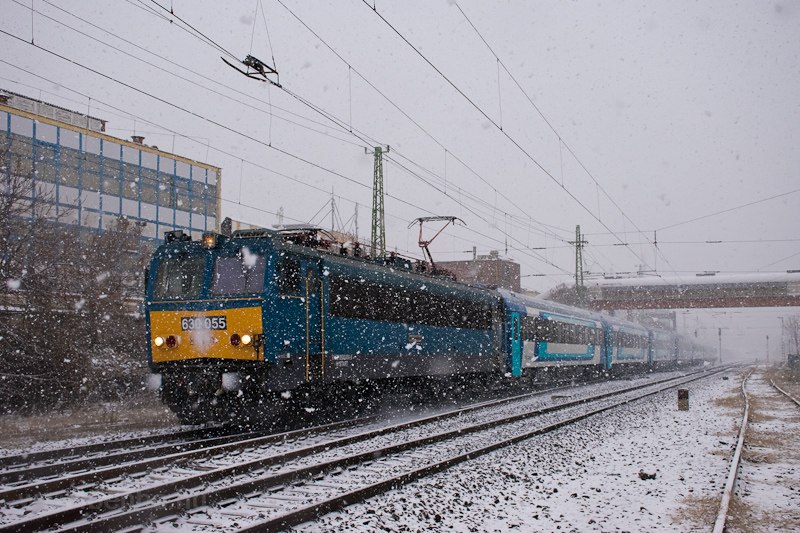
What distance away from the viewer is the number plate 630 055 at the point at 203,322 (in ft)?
35.6

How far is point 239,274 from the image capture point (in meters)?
11.1

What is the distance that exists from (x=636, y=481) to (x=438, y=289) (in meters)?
8.68

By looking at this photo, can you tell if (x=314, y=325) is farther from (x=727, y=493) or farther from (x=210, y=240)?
(x=727, y=493)

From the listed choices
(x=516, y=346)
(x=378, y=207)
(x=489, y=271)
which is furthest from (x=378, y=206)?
(x=489, y=271)

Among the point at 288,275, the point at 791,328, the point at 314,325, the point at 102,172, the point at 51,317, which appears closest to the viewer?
the point at 288,275

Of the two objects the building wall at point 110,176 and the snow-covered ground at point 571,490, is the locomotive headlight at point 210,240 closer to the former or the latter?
the snow-covered ground at point 571,490

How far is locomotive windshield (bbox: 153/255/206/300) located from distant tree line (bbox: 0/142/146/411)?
431 cm

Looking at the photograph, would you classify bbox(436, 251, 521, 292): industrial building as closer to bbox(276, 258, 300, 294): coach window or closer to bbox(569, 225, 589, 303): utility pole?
bbox(569, 225, 589, 303): utility pole

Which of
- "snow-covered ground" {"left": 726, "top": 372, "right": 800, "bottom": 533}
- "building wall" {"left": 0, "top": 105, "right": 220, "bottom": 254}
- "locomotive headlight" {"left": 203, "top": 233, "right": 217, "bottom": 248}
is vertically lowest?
"snow-covered ground" {"left": 726, "top": 372, "right": 800, "bottom": 533}

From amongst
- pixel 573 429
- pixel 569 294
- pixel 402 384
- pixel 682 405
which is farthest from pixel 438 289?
pixel 569 294

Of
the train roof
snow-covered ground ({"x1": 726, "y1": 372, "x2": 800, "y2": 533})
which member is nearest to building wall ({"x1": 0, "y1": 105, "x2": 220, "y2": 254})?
the train roof

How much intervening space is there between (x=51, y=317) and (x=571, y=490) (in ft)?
40.0

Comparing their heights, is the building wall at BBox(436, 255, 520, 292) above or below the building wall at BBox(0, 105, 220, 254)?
below

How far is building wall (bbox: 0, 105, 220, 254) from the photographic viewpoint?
110 feet
